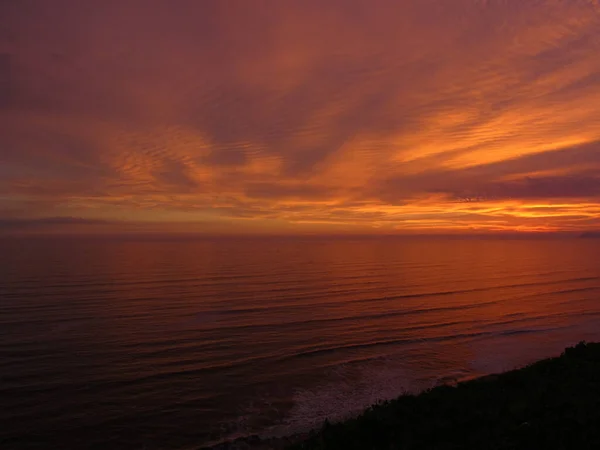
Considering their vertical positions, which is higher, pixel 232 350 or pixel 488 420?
pixel 488 420

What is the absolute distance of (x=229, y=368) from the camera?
2506cm

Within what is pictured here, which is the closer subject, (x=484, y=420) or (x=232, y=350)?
(x=484, y=420)

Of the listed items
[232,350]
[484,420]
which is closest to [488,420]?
[484,420]

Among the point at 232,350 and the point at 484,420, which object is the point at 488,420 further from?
the point at 232,350

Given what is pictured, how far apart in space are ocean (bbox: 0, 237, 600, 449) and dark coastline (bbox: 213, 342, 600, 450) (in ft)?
13.4

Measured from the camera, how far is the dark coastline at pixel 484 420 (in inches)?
455

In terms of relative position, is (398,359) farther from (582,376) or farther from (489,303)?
(489,303)

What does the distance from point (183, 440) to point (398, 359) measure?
15.8m

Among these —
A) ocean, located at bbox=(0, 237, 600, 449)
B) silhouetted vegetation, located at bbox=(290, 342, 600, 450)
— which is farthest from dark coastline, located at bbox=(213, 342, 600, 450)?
ocean, located at bbox=(0, 237, 600, 449)

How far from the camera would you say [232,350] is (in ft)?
94.2

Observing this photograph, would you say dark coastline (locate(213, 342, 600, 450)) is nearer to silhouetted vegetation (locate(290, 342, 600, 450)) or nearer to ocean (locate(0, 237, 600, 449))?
silhouetted vegetation (locate(290, 342, 600, 450))

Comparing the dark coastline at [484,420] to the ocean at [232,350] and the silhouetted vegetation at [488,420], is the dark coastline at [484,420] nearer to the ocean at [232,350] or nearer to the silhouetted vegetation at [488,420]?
the silhouetted vegetation at [488,420]

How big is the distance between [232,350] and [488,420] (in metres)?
19.3

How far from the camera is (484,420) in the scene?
13344mm
